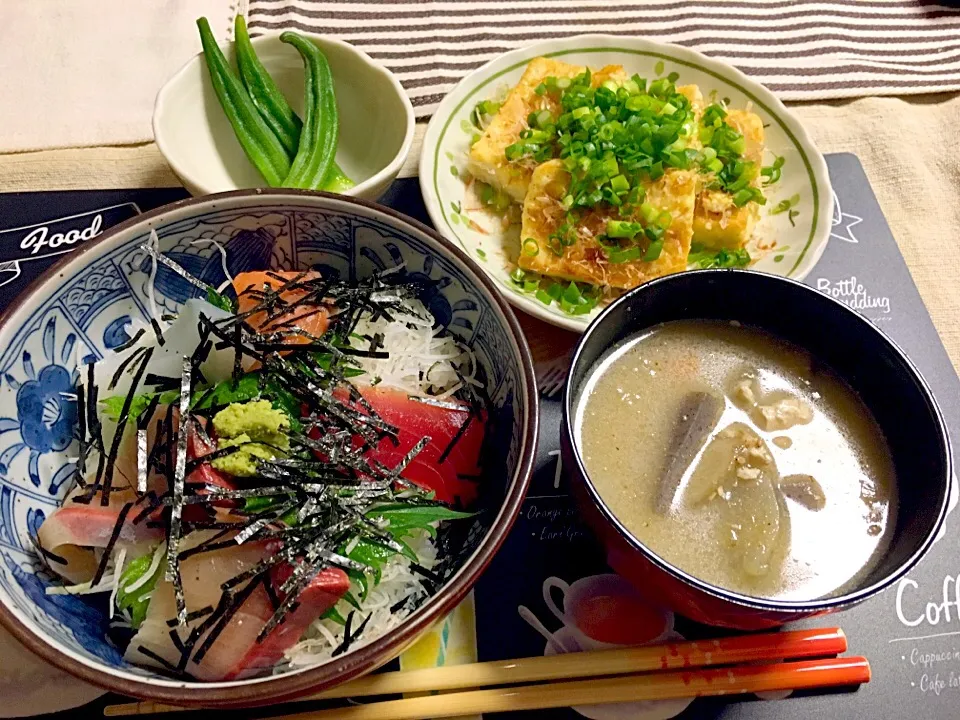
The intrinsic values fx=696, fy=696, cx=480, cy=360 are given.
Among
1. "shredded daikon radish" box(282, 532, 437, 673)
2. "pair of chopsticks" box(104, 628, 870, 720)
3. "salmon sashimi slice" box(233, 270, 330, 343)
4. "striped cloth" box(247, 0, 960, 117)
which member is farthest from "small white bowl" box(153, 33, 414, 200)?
"pair of chopsticks" box(104, 628, 870, 720)

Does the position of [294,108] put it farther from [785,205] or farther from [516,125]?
[785,205]

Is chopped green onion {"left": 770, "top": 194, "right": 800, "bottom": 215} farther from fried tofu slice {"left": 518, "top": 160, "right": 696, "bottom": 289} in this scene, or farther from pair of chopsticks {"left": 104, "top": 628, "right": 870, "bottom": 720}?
pair of chopsticks {"left": 104, "top": 628, "right": 870, "bottom": 720}

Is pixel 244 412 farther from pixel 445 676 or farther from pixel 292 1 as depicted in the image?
pixel 292 1

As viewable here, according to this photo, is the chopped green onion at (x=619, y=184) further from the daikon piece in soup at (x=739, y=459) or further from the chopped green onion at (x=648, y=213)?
the daikon piece in soup at (x=739, y=459)

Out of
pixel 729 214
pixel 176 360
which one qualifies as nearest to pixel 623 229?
pixel 729 214

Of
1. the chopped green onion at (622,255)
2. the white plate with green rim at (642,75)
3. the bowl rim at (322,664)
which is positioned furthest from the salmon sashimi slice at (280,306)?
the chopped green onion at (622,255)

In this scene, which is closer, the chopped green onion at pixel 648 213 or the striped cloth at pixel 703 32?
the chopped green onion at pixel 648 213
